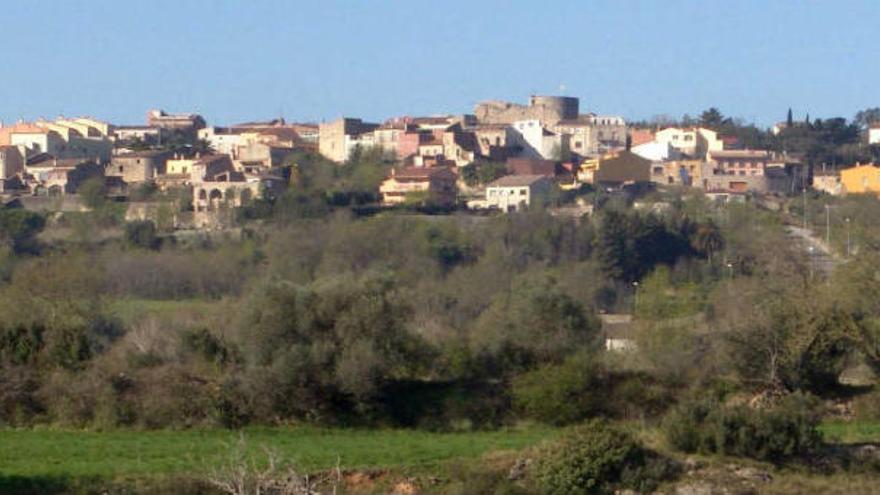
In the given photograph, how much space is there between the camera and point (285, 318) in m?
23.5

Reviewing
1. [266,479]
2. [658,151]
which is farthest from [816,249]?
[266,479]

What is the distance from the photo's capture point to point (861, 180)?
211ft

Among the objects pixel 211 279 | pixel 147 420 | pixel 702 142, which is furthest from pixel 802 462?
pixel 702 142

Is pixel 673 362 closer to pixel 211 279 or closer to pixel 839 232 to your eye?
pixel 211 279

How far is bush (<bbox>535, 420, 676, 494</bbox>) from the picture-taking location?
18.1m

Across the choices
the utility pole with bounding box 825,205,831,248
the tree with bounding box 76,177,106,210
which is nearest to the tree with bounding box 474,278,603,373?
the utility pole with bounding box 825,205,831,248

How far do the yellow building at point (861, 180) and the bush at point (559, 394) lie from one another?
41.6 metres

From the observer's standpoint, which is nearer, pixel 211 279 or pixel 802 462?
pixel 802 462

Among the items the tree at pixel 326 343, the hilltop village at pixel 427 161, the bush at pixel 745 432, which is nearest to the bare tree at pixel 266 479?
the tree at pixel 326 343

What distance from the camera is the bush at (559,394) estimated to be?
2211 centimetres

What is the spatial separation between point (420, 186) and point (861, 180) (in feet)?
49.8

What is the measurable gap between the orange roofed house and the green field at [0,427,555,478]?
37278 mm

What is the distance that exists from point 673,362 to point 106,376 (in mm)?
6952

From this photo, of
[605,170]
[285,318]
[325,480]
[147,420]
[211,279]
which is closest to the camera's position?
[325,480]
